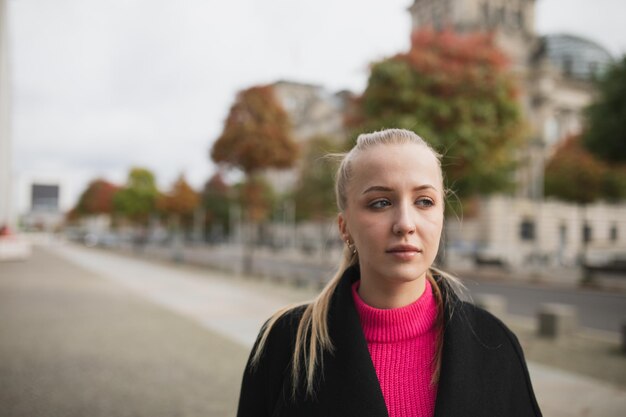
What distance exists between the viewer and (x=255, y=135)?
66.6ft

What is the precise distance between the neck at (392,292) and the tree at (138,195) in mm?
47176

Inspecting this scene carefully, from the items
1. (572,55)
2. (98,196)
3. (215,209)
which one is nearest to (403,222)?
(572,55)

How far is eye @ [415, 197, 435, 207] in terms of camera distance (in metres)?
1.60

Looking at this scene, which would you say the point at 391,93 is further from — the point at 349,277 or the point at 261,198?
the point at 349,277

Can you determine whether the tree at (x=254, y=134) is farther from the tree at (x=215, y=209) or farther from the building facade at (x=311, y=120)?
the tree at (x=215, y=209)

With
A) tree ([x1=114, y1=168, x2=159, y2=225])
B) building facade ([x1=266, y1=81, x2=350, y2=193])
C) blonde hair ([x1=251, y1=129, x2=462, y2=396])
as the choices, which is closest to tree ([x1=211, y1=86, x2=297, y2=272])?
blonde hair ([x1=251, y1=129, x2=462, y2=396])

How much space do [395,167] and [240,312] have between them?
1012 centimetres

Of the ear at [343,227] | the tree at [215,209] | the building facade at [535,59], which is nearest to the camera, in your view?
the ear at [343,227]

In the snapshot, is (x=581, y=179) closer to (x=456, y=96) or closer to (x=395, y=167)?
(x=456, y=96)

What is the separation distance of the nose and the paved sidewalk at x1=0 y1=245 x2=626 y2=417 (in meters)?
4.35

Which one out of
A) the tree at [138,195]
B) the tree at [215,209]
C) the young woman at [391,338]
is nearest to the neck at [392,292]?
the young woman at [391,338]

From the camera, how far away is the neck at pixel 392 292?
1664 millimetres

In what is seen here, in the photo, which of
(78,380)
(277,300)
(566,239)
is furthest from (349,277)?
(566,239)

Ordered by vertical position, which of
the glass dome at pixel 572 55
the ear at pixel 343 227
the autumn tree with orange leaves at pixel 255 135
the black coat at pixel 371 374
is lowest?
the black coat at pixel 371 374
